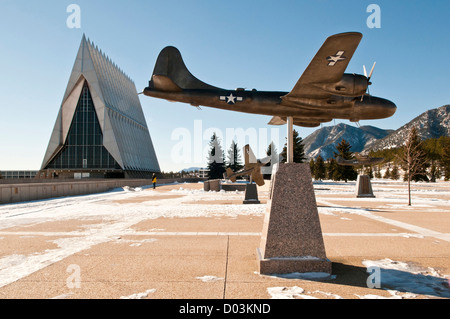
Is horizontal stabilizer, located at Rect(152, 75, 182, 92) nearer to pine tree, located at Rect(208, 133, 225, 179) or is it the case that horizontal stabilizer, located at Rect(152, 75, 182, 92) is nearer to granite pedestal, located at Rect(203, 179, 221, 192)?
granite pedestal, located at Rect(203, 179, 221, 192)

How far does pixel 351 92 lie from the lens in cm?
626

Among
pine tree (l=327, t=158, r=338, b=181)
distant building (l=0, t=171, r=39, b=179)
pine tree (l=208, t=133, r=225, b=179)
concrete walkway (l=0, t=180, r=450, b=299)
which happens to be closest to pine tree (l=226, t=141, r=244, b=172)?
pine tree (l=208, t=133, r=225, b=179)

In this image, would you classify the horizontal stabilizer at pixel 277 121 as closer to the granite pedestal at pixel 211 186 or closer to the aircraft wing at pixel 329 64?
the aircraft wing at pixel 329 64

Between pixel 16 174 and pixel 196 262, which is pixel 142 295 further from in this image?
pixel 16 174

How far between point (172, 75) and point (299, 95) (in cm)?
349

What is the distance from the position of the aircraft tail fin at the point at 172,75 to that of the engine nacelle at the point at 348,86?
9.80 ft

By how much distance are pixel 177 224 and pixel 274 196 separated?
18.9ft

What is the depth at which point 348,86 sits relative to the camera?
620 centimetres

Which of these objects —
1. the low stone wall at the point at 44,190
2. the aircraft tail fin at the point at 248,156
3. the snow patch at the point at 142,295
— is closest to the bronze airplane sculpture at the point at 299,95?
the snow patch at the point at 142,295

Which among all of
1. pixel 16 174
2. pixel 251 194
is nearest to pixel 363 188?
pixel 251 194

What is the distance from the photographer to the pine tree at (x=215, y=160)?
6812cm

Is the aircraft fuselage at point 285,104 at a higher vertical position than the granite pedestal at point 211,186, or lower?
higher

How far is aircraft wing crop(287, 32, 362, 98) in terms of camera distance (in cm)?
515
